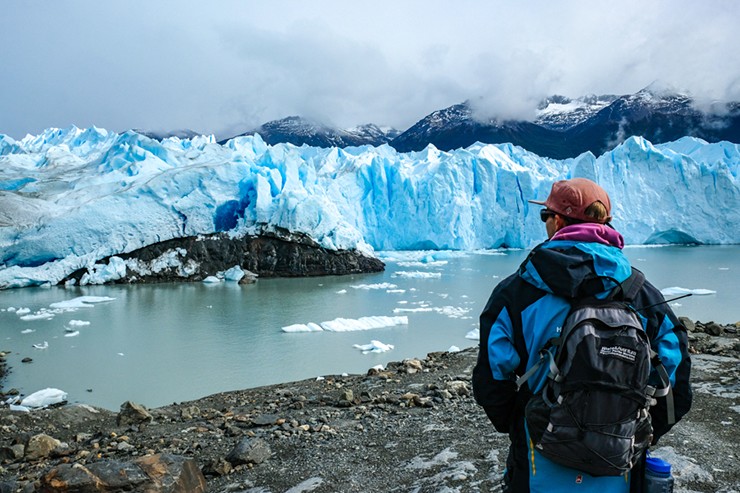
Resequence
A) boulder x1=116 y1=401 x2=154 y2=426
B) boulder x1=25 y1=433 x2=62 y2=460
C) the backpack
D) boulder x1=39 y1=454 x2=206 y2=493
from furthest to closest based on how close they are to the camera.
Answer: boulder x1=116 y1=401 x2=154 y2=426 < boulder x1=25 y1=433 x2=62 y2=460 < boulder x1=39 y1=454 x2=206 y2=493 < the backpack

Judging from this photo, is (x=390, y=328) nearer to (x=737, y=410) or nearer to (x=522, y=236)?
(x=737, y=410)

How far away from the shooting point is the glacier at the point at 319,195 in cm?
1628

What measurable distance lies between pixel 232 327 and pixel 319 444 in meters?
7.13

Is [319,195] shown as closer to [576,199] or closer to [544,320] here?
[576,199]

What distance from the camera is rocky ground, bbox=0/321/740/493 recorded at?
2.20m

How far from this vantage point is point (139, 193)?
16953 mm

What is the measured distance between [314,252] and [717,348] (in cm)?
1448

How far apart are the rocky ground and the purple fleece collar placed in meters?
1.31

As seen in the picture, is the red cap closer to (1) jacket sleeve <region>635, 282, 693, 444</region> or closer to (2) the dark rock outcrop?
(1) jacket sleeve <region>635, 282, 693, 444</region>

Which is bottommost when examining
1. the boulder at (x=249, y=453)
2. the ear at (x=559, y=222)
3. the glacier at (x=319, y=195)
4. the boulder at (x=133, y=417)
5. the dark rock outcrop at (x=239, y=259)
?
the boulder at (x=133, y=417)

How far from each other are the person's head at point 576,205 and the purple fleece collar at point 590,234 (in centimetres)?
3

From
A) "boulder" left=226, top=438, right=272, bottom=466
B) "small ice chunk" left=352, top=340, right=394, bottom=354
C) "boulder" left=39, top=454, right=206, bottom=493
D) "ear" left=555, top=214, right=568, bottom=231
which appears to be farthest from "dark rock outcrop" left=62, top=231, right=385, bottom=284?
"ear" left=555, top=214, right=568, bottom=231

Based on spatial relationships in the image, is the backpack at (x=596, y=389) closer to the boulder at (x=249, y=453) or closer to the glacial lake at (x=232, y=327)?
the boulder at (x=249, y=453)

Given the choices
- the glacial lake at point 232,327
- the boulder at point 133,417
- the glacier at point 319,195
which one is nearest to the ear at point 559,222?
the boulder at point 133,417
